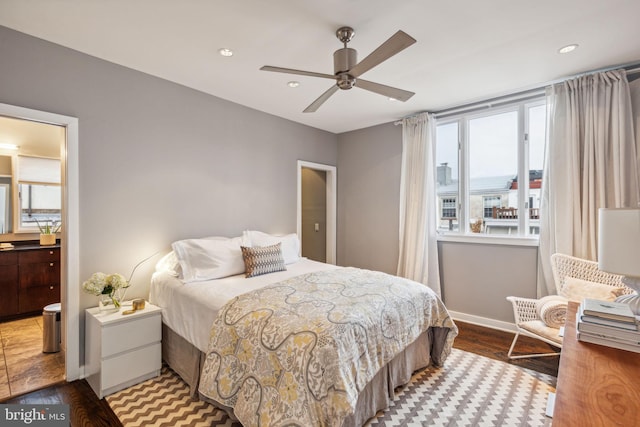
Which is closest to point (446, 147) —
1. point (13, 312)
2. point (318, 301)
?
point (318, 301)

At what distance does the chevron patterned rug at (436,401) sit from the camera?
1938 mm

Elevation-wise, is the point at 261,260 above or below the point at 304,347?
above

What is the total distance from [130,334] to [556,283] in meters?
3.80

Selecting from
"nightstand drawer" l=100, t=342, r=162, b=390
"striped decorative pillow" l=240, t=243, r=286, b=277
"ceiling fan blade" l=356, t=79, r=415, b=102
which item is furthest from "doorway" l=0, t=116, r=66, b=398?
"ceiling fan blade" l=356, t=79, r=415, b=102

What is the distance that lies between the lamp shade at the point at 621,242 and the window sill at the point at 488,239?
1841 millimetres

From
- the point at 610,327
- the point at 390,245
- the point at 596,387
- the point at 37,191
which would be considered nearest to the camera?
the point at 596,387

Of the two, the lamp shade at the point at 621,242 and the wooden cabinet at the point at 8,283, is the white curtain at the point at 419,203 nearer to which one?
the lamp shade at the point at 621,242

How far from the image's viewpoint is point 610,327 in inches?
54.5

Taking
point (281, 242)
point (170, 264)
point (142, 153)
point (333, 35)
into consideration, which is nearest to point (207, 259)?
point (170, 264)

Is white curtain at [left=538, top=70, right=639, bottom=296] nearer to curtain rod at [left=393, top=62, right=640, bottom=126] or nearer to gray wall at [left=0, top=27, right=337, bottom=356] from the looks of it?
curtain rod at [left=393, top=62, right=640, bottom=126]

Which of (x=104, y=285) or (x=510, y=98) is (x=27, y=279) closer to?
(x=104, y=285)

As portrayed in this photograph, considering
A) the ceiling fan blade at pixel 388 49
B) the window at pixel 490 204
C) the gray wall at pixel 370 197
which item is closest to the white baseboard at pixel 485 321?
the gray wall at pixel 370 197

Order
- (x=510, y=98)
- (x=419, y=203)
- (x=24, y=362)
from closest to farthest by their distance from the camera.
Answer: (x=24, y=362) < (x=510, y=98) < (x=419, y=203)

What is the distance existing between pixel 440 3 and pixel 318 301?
6.82ft
